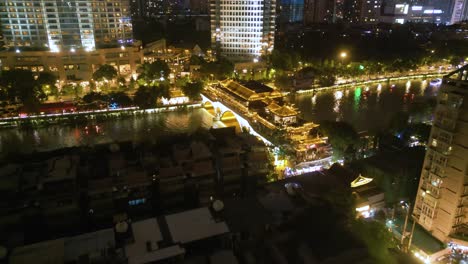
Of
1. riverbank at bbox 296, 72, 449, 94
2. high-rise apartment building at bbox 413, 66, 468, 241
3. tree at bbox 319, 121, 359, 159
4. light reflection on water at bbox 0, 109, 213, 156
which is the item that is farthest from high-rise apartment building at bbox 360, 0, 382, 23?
high-rise apartment building at bbox 413, 66, 468, 241

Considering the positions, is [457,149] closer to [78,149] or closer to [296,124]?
[296,124]

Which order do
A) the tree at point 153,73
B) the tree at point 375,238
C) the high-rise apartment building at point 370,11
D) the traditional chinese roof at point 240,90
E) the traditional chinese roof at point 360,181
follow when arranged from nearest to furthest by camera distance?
1. the tree at point 375,238
2. the traditional chinese roof at point 360,181
3. the traditional chinese roof at point 240,90
4. the tree at point 153,73
5. the high-rise apartment building at point 370,11

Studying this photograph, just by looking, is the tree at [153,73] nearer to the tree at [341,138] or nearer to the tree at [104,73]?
the tree at [104,73]

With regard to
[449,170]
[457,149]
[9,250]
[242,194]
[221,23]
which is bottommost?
[242,194]

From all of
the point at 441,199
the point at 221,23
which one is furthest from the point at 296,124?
the point at 221,23

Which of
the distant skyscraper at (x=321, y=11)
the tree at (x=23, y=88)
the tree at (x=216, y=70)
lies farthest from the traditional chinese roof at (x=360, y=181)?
the distant skyscraper at (x=321, y=11)

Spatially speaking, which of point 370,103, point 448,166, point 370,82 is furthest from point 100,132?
point 370,82

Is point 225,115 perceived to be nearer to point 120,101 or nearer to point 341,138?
point 120,101
